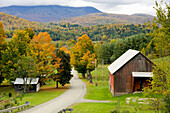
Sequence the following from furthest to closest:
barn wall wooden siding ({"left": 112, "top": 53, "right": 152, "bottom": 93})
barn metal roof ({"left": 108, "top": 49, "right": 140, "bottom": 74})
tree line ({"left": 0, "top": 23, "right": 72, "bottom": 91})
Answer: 1. tree line ({"left": 0, "top": 23, "right": 72, "bottom": 91})
2. barn metal roof ({"left": 108, "top": 49, "right": 140, "bottom": 74})
3. barn wall wooden siding ({"left": 112, "top": 53, "right": 152, "bottom": 93})

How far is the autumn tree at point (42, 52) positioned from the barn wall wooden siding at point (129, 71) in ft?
53.9

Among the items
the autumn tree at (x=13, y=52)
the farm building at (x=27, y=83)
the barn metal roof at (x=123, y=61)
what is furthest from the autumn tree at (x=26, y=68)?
the barn metal roof at (x=123, y=61)

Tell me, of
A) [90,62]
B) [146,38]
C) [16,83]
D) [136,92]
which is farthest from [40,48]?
[146,38]

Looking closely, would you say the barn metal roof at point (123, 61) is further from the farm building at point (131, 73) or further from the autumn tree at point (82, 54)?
the autumn tree at point (82, 54)

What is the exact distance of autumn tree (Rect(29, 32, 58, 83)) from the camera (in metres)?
45.2

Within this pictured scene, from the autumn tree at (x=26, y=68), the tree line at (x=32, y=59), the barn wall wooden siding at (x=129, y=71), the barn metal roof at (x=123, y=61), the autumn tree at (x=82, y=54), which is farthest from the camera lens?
the autumn tree at (x=82, y=54)

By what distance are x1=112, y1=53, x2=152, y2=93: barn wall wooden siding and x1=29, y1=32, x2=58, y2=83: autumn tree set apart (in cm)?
1643

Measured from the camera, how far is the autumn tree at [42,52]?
45.2 m

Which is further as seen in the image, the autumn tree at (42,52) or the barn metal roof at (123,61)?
the autumn tree at (42,52)

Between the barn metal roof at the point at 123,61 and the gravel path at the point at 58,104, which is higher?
the barn metal roof at the point at 123,61

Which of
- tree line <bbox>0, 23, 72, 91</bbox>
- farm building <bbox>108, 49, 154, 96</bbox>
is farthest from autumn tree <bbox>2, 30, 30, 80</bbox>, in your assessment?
farm building <bbox>108, 49, 154, 96</bbox>

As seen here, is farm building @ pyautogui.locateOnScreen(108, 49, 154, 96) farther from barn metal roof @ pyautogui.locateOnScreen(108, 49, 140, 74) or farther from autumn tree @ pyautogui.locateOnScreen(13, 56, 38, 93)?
autumn tree @ pyautogui.locateOnScreen(13, 56, 38, 93)

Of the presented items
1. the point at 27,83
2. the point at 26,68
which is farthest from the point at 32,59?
the point at 27,83

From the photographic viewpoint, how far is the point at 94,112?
2398 centimetres
